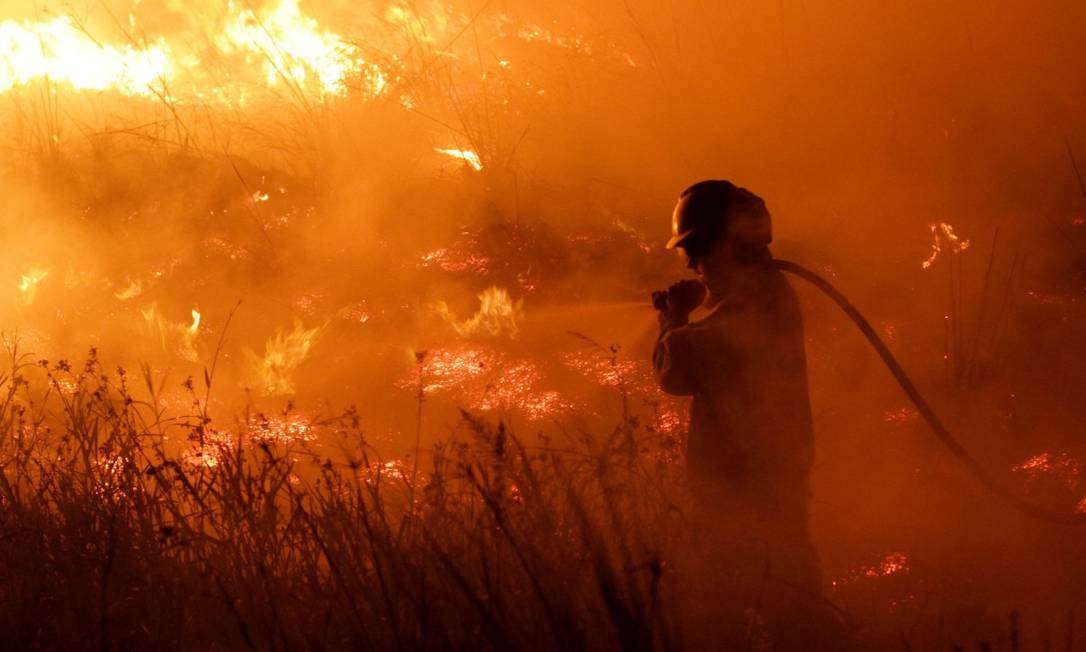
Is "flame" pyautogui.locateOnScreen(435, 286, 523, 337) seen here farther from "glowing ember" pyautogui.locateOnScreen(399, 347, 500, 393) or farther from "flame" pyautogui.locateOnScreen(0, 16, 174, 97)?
"flame" pyautogui.locateOnScreen(0, 16, 174, 97)

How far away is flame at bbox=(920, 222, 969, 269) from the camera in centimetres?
574

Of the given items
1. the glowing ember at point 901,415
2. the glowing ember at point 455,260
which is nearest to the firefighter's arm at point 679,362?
the glowing ember at point 901,415

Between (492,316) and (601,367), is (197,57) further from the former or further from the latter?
(601,367)

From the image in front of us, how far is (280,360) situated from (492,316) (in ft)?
3.86

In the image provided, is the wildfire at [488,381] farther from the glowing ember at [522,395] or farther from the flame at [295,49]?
the flame at [295,49]

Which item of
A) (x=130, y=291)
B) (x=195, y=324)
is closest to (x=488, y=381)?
(x=195, y=324)

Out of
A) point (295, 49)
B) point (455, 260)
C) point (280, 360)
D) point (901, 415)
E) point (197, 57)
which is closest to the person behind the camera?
point (901, 415)

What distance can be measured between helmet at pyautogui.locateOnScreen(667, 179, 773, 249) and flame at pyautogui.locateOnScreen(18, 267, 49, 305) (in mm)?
4384

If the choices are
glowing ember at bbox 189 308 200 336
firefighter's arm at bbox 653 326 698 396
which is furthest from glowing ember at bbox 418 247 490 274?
firefighter's arm at bbox 653 326 698 396

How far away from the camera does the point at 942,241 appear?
5.83 meters

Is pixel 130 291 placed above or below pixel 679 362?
above

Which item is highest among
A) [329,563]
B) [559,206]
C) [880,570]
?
[559,206]

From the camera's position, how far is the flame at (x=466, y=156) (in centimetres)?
655

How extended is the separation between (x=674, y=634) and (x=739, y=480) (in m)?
0.52
